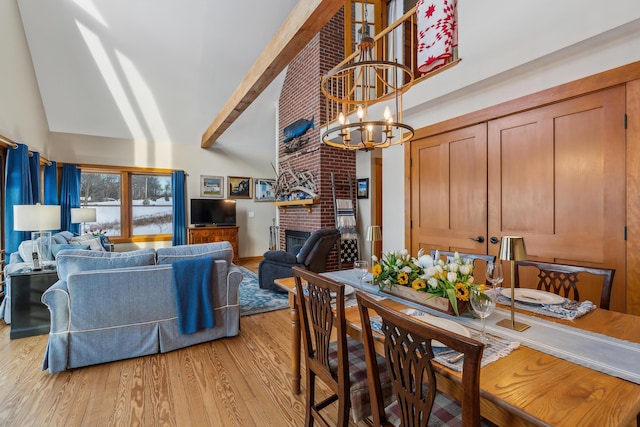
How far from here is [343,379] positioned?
137cm

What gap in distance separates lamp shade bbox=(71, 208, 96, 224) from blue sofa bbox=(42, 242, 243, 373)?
3.24m

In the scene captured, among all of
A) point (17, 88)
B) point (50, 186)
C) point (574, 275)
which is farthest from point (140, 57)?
point (574, 275)

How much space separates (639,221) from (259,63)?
353 cm

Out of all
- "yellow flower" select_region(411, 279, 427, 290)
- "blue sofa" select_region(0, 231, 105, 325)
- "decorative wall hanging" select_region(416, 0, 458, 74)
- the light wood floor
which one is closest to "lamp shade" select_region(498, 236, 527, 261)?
"yellow flower" select_region(411, 279, 427, 290)

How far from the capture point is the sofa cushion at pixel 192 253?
9.11ft

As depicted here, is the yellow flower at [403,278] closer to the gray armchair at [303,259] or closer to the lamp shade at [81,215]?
the gray armchair at [303,259]

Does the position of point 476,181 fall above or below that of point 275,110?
below

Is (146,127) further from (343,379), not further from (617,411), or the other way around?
(617,411)

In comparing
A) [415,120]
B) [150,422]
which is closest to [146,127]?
[415,120]

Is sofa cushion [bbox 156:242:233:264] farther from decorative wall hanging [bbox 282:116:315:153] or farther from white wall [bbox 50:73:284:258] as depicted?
white wall [bbox 50:73:284:258]

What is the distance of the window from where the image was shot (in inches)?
235

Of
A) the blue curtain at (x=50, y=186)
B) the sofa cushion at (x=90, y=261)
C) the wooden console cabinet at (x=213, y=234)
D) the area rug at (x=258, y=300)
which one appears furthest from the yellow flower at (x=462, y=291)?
the blue curtain at (x=50, y=186)

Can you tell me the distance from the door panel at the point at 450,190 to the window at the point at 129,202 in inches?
209

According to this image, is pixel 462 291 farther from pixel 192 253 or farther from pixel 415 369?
pixel 192 253
